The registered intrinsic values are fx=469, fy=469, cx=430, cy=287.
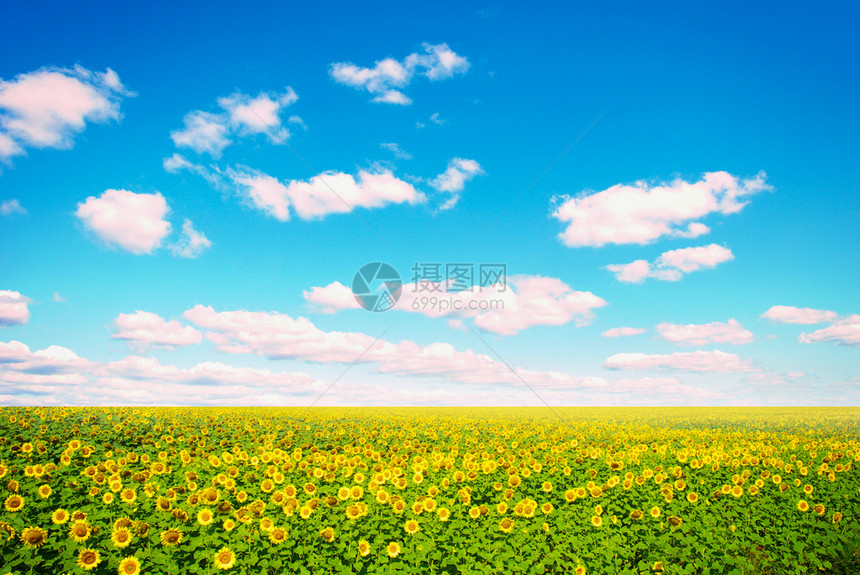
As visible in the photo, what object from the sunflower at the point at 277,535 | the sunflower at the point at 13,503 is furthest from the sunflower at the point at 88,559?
the sunflower at the point at 277,535

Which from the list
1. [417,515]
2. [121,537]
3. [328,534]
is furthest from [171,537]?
[417,515]

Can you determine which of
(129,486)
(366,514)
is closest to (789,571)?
(366,514)

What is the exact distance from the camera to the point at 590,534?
29.4ft

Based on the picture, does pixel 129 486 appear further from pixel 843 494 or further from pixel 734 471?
pixel 843 494

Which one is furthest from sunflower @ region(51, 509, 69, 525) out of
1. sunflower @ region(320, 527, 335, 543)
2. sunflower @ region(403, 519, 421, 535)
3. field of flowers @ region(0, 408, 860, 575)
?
sunflower @ region(403, 519, 421, 535)

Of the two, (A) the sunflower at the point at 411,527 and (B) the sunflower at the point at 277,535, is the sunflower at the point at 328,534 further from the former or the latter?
(A) the sunflower at the point at 411,527

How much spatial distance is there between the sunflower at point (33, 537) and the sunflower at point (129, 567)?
137 cm

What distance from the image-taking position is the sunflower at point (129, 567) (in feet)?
21.7

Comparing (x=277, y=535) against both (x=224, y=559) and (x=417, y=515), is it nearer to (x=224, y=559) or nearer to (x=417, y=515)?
(x=224, y=559)

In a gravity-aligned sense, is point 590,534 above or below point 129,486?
below

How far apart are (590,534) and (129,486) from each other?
362 inches

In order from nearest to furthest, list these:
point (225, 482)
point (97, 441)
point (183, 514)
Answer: point (183, 514) → point (225, 482) → point (97, 441)

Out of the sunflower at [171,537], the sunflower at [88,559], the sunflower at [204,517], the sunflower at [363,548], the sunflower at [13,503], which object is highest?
the sunflower at [13,503]

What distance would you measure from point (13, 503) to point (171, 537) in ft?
10.6
